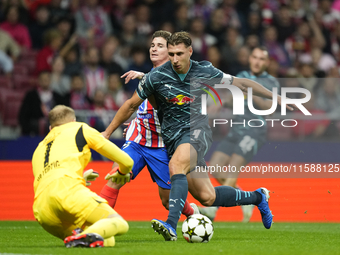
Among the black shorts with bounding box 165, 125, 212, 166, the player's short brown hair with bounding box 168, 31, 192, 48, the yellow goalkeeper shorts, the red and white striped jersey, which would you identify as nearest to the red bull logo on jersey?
the black shorts with bounding box 165, 125, 212, 166

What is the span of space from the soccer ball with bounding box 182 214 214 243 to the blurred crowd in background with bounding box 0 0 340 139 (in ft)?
16.4

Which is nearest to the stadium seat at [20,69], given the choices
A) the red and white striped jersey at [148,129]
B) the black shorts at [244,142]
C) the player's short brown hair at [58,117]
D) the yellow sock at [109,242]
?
the black shorts at [244,142]

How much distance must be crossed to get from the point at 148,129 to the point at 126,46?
21.7 feet

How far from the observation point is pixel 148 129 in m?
6.72

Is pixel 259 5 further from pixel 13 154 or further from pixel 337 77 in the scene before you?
pixel 13 154

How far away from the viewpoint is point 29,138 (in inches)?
400

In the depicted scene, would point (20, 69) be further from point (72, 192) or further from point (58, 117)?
point (72, 192)

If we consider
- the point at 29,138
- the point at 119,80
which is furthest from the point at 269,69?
the point at 29,138

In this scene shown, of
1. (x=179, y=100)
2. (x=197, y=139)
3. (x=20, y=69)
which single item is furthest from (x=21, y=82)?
(x=197, y=139)

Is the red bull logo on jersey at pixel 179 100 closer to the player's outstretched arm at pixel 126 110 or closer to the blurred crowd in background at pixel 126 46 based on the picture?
the player's outstretched arm at pixel 126 110

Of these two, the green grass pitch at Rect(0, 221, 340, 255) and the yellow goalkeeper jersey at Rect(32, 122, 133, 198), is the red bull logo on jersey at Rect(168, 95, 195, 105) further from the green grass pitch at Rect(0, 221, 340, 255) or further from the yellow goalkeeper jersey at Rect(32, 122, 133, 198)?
the green grass pitch at Rect(0, 221, 340, 255)

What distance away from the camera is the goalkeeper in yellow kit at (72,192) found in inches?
182

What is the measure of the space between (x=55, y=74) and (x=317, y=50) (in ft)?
21.8

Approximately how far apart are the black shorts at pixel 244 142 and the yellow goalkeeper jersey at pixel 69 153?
14.0 feet
